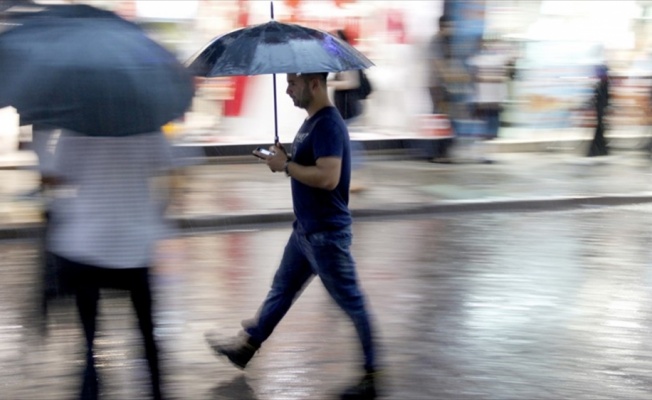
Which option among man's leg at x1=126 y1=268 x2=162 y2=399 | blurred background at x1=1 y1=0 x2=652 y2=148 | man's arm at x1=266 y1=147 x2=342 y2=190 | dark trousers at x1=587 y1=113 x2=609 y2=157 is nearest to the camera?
man's leg at x1=126 y1=268 x2=162 y2=399

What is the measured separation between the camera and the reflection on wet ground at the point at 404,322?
5.58 meters

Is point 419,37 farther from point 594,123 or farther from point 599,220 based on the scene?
point 599,220

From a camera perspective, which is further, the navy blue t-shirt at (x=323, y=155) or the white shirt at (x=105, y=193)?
the navy blue t-shirt at (x=323, y=155)

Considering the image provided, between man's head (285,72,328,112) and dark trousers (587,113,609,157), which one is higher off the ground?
man's head (285,72,328,112)

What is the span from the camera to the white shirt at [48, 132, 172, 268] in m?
4.19

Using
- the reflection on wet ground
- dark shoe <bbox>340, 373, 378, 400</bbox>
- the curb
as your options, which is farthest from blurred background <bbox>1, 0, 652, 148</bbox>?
dark shoe <bbox>340, 373, 378, 400</bbox>

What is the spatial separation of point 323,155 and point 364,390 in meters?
1.25

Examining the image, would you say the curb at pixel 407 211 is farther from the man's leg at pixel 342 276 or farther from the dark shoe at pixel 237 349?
the man's leg at pixel 342 276

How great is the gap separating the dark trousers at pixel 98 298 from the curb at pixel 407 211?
5.07 meters

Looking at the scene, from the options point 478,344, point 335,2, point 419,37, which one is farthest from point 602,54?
point 478,344

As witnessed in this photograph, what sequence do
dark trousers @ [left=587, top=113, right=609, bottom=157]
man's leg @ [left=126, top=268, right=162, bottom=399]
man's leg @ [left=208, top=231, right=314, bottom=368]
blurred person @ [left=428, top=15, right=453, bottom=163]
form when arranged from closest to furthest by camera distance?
man's leg @ [left=126, top=268, right=162, bottom=399], man's leg @ [left=208, top=231, right=314, bottom=368], blurred person @ [left=428, top=15, right=453, bottom=163], dark trousers @ [left=587, top=113, right=609, bottom=157]

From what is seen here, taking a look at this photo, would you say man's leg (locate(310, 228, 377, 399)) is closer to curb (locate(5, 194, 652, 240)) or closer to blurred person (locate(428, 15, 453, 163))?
curb (locate(5, 194, 652, 240))

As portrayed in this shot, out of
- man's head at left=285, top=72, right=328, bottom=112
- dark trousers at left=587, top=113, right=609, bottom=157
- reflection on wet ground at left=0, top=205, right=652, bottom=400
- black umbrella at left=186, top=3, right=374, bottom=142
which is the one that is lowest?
dark trousers at left=587, top=113, right=609, bottom=157

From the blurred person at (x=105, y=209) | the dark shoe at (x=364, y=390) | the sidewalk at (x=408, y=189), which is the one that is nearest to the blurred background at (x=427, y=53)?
the sidewalk at (x=408, y=189)
